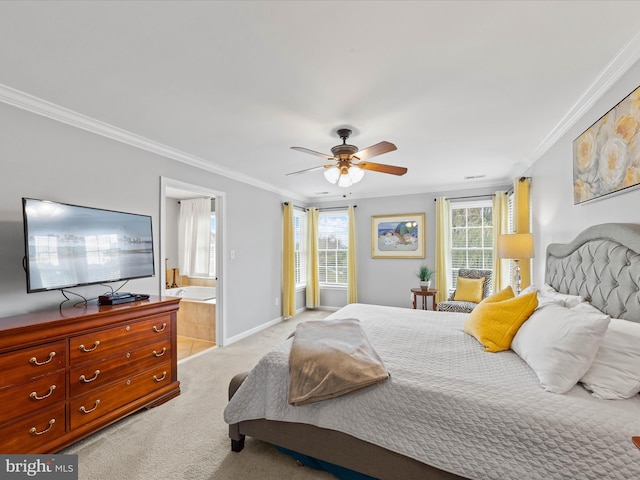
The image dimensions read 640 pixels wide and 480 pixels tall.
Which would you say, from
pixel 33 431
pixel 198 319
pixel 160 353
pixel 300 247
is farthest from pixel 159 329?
pixel 300 247

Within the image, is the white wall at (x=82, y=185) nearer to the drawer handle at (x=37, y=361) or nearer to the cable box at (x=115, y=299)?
the cable box at (x=115, y=299)

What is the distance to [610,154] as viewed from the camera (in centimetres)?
185

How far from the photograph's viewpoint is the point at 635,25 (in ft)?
4.76

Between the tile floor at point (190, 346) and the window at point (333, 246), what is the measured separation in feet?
9.17

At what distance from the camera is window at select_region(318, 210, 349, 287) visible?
6094 mm

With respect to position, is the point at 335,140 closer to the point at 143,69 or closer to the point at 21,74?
the point at 143,69

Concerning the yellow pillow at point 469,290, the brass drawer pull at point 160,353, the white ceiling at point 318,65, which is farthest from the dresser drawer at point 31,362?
the yellow pillow at point 469,290

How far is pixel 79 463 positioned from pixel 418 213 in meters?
5.25

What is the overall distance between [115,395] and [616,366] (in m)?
3.17

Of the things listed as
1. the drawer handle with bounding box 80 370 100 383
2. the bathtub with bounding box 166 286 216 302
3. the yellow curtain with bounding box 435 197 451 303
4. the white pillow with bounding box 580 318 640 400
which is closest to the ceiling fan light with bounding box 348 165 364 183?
the white pillow with bounding box 580 318 640 400

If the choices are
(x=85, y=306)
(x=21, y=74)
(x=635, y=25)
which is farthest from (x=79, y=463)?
(x=635, y=25)

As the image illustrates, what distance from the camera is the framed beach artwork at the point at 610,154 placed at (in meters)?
1.64

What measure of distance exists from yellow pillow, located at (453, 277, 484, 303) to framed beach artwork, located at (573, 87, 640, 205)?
89.8 inches

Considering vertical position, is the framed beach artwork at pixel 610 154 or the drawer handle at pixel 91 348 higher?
the framed beach artwork at pixel 610 154
